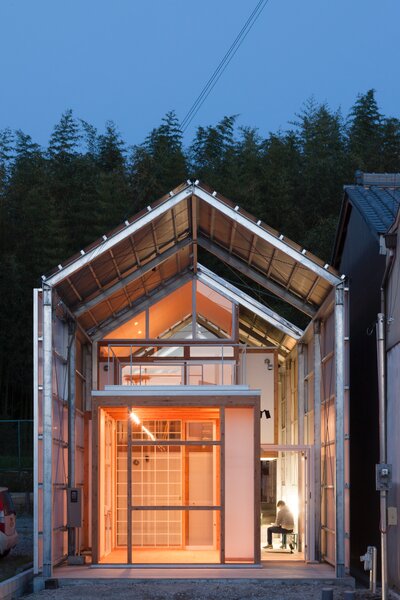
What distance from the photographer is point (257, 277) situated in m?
21.2

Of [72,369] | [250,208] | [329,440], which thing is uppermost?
[250,208]

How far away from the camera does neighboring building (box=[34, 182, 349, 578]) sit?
58.9 feet

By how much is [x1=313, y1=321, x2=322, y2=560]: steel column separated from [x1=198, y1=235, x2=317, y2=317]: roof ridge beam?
0.44m

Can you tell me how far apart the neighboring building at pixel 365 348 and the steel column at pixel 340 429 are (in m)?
0.57

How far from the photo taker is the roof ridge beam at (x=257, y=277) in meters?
21.2

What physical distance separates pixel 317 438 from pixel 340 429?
327cm

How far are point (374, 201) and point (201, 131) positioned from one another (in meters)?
32.2

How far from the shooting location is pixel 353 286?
2170cm

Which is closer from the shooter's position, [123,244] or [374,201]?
[123,244]

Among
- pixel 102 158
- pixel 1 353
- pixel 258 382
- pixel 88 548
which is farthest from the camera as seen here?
pixel 102 158

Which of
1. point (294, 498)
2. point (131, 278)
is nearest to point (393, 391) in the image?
point (131, 278)

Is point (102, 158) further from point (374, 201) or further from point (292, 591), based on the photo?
point (292, 591)

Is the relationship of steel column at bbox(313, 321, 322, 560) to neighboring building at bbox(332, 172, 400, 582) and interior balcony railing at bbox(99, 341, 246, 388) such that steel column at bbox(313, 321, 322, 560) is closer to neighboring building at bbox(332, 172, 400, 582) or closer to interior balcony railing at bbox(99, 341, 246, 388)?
neighboring building at bbox(332, 172, 400, 582)

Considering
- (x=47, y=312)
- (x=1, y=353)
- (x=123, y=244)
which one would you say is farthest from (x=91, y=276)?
(x=1, y=353)
